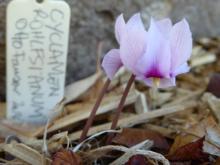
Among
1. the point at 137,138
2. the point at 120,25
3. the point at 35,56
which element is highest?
the point at 120,25

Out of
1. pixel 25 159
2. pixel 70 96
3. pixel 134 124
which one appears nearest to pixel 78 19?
pixel 70 96

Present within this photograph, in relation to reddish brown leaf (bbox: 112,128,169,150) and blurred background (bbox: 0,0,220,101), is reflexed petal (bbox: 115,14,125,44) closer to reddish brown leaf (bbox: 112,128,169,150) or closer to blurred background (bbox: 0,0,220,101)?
reddish brown leaf (bbox: 112,128,169,150)

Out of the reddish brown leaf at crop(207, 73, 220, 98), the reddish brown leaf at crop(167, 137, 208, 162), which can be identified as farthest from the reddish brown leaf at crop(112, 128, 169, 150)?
the reddish brown leaf at crop(207, 73, 220, 98)

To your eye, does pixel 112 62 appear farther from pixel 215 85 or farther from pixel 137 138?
pixel 215 85

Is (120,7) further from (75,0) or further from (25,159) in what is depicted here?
(25,159)

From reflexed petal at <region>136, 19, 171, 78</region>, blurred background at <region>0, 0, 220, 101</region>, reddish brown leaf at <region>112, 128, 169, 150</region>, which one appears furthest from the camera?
blurred background at <region>0, 0, 220, 101</region>

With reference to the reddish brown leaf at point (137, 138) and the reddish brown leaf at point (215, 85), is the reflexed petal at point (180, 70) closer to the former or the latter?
the reddish brown leaf at point (137, 138)

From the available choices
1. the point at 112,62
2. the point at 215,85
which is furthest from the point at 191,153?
the point at 215,85
